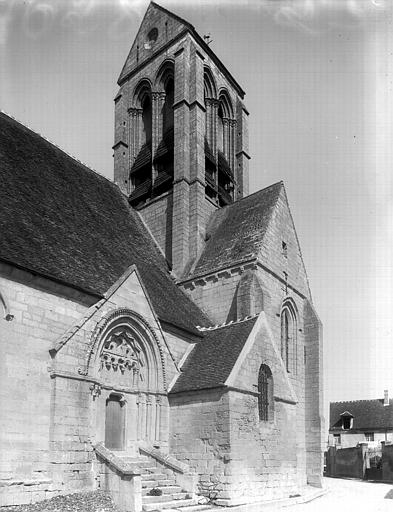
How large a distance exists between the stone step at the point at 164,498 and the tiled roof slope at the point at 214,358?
2620mm

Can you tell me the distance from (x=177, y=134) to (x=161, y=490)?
15161 millimetres

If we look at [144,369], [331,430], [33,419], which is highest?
[144,369]

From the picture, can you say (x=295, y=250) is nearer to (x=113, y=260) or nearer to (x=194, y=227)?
(x=194, y=227)

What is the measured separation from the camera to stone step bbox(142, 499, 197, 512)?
13.2 metres

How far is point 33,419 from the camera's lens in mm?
12797

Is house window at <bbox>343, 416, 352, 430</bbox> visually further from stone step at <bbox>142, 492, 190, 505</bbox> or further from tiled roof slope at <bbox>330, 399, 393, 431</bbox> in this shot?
stone step at <bbox>142, 492, 190, 505</bbox>

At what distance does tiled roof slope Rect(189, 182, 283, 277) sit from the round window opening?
9384mm

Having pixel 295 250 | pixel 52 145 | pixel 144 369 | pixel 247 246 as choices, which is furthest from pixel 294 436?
pixel 52 145

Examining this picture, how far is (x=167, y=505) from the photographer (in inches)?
541

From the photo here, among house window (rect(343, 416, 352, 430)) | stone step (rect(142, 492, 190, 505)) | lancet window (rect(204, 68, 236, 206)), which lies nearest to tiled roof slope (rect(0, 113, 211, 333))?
lancet window (rect(204, 68, 236, 206))

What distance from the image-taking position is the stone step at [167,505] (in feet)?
43.4

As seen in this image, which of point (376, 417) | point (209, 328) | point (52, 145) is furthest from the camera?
point (376, 417)

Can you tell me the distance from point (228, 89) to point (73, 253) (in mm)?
16557

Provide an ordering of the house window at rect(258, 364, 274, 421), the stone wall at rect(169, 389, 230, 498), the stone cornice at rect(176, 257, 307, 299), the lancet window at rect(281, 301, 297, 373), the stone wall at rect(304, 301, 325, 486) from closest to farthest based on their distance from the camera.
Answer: the stone wall at rect(169, 389, 230, 498), the house window at rect(258, 364, 274, 421), the stone cornice at rect(176, 257, 307, 299), the stone wall at rect(304, 301, 325, 486), the lancet window at rect(281, 301, 297, 373)
